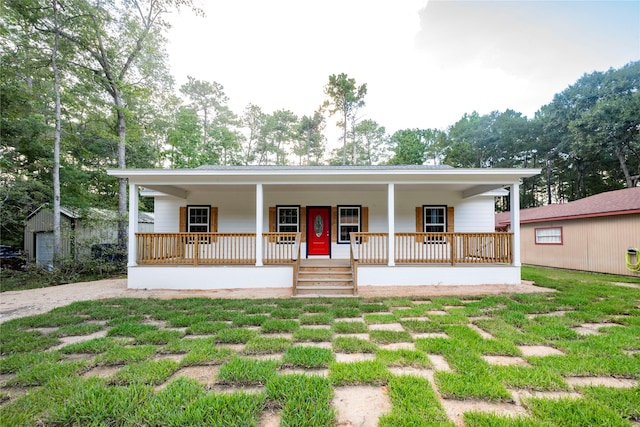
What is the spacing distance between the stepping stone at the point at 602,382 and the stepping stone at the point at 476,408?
84 cm

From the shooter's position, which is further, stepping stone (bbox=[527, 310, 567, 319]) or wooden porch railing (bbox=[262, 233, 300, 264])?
wooden porch railing (bbox=[262, 233, 300, 264])

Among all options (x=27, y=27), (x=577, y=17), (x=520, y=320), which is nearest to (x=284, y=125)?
(x=27, y=27)

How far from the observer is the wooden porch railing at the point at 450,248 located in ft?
24.7

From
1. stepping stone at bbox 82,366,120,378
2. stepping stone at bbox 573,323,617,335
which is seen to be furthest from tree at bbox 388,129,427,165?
stepping stone at bbox 82,366,120,378

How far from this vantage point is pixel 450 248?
25.1 ft

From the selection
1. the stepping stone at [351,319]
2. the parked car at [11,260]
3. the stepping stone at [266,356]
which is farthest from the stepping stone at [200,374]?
the parked car at [11,260]

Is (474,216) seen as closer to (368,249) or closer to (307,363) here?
(368,249)

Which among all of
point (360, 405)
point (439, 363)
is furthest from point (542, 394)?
point (360, 405)

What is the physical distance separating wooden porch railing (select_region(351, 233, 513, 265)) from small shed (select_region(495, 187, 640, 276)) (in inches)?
240

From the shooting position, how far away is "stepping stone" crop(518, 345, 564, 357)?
121 inches

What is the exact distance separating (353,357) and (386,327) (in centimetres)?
122

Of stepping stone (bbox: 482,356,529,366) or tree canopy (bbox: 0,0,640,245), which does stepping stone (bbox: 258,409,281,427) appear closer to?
stepping stone (bbox: 482,356,529,366)

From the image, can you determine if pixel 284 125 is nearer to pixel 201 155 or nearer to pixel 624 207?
pixel 201 155

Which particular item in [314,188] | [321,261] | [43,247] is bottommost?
[321,261]
